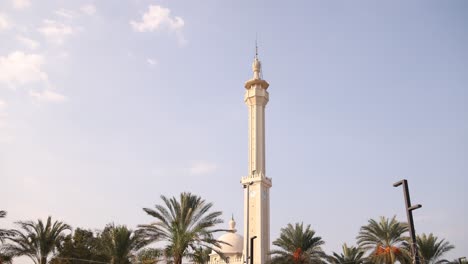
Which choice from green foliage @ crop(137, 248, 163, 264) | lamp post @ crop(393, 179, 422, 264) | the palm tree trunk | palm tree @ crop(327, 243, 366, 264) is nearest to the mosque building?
palm tree @ crop(327, 243, 366, 264)

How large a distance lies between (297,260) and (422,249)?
36.0 ft

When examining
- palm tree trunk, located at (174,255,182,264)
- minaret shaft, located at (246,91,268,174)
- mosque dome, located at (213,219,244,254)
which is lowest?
palm tree trunk, located at (174,255,182,264)

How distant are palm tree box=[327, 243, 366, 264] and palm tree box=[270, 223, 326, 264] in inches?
51.1

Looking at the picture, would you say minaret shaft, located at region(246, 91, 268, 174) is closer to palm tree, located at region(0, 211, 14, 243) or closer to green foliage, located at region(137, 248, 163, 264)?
green foliage, located at region(137, 248, 163, 264)

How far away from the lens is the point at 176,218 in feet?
88.7

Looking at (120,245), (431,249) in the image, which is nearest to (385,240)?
(431,249)

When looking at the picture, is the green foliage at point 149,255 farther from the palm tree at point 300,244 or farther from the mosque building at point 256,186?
the mosque building at point 256,186

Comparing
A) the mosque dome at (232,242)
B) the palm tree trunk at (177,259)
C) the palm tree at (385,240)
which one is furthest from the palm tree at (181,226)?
the mosque dome at (232,242)

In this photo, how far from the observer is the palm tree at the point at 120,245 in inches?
1105

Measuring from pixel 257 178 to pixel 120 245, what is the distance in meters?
22.2

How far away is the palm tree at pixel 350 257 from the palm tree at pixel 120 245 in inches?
530

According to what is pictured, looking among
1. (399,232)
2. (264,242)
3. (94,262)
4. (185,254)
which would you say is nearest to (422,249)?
(399,232)

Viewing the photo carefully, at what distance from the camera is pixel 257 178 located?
158ft

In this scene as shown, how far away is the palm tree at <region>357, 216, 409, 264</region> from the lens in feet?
111
